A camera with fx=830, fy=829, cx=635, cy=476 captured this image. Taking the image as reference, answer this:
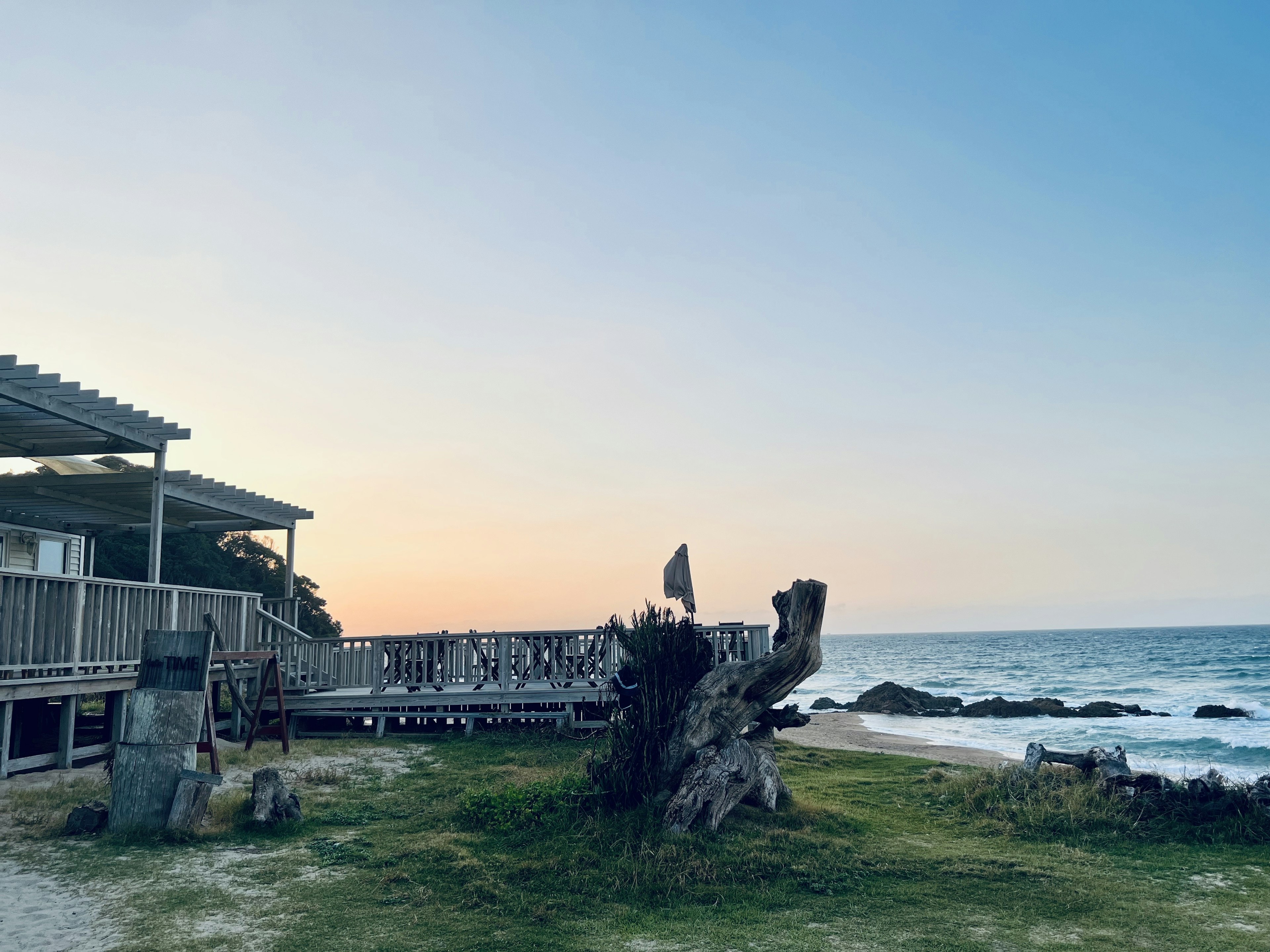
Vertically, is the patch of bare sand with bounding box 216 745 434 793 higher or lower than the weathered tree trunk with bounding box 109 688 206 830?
lower

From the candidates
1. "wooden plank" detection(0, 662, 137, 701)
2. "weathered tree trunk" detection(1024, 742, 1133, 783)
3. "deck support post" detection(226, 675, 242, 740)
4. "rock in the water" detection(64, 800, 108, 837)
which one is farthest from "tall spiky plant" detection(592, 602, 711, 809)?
"deck support post" detection(226, 675, 242, 740)

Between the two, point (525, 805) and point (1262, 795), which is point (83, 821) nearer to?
point (525, 805)

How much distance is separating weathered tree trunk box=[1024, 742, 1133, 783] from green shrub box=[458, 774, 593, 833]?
5.91 m

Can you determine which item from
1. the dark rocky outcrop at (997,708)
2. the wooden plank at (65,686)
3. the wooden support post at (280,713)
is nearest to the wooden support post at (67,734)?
the wooden plank at (65,686)

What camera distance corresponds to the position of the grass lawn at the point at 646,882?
579 centimetres

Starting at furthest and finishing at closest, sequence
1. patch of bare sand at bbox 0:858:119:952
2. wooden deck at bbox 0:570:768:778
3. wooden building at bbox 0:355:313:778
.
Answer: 1. wooden deck at bbox 0:570:768:778
2. wooden building at bbox 0:355:313:778
3. patch of bare sand at bbox 0:858:119:952

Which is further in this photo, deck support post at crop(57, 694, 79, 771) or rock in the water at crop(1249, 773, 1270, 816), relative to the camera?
deck support post at crop(57, 694, 79, 771)

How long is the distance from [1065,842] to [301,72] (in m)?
16.4

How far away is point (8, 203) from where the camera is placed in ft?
45.2

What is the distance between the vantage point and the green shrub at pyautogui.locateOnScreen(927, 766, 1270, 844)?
8.81m

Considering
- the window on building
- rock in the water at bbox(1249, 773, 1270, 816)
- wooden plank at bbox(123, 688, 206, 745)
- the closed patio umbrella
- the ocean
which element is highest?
the window on building

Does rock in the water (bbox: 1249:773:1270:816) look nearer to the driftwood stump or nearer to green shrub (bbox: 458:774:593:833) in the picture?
the driftwood stump

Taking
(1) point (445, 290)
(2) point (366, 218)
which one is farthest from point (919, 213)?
(2) point (366, 218)

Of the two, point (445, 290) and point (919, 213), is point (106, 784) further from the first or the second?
point (919, 213)
